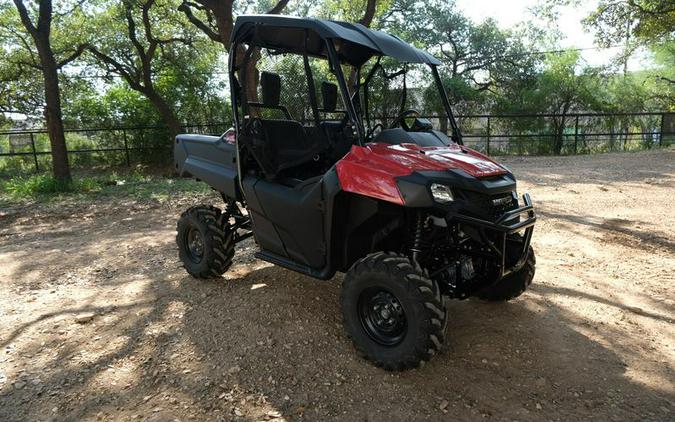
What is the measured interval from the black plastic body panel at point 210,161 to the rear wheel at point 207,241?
0.27 meters

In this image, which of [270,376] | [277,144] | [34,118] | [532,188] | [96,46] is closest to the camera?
[270,376]

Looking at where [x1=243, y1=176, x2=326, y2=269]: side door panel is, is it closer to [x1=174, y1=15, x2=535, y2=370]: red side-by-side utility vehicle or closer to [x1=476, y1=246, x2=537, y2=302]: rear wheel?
[x1=174, y1=15, x2=535, y2=370]: red side-by-side utility vehicle

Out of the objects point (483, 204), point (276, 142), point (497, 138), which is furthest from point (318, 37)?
point (497, 138)

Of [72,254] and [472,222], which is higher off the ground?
[472,222]

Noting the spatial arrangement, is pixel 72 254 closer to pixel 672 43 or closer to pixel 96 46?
pixel 96 46

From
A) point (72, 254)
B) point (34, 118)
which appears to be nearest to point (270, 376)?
point (72, 254)

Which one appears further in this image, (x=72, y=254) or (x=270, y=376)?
(x=72, y=254)

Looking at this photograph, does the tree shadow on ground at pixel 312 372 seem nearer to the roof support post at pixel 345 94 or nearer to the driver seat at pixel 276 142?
the driver seat at pixel 276 142

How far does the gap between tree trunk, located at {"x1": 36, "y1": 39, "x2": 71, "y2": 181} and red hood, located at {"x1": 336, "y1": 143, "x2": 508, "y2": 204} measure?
9767mm

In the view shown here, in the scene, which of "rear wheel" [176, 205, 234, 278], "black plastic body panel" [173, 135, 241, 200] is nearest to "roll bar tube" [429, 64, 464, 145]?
"black plastic body panel" [173, 135, 241, 200]

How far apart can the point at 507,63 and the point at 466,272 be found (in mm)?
23378

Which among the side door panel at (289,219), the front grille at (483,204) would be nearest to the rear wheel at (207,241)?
the side door panel at (289,219)

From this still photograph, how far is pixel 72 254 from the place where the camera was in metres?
5.65

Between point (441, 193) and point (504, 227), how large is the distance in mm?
406
